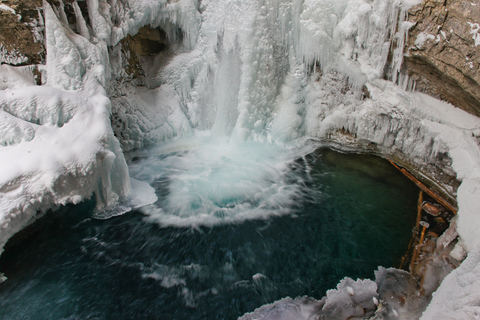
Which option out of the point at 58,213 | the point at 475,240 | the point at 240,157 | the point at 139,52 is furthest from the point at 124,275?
the point at 139,52

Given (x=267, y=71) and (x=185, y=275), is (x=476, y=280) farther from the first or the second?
(x=267, y=71)

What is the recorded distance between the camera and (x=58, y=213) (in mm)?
4652

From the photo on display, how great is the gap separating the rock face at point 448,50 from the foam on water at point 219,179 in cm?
268

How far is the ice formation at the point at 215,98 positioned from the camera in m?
3.69

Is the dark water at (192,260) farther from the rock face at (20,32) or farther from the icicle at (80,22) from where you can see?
the icicle at (80,22)

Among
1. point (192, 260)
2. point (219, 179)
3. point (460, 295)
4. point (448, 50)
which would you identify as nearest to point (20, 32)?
point (219, 179)

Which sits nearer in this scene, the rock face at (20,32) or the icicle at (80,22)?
the rock face at (20,32)

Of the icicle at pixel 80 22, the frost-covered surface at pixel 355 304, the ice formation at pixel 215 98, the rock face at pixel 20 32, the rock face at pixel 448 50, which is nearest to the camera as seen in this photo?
the frost-covered surface at pixel 355 304

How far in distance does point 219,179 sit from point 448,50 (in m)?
4.16

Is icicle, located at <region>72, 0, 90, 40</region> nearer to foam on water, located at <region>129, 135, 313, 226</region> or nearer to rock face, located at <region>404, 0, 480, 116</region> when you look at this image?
foam on water, located at <region>129, 135, 313, 226</region>

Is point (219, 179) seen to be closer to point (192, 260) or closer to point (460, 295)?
point (192, 260)

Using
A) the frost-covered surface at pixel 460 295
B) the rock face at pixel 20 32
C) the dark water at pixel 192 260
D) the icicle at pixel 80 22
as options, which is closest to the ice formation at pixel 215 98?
the icicle at pixel 80 22

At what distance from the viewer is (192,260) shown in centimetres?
389

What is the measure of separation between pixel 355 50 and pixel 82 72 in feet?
16.4
